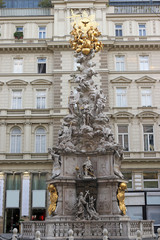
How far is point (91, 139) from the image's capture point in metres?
19.1

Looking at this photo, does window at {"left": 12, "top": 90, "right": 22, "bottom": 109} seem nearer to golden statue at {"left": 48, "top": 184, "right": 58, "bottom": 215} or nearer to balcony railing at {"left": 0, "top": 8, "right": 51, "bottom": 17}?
balcony railing at {"left": 0, "top": 8, "right": 51, "bottom": 17}

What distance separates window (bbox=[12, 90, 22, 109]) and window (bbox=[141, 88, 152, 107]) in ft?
41.5

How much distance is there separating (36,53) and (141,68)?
11.3 m

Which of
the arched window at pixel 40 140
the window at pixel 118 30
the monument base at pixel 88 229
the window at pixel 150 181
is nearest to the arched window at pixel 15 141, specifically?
the arched window at pixel 40 140

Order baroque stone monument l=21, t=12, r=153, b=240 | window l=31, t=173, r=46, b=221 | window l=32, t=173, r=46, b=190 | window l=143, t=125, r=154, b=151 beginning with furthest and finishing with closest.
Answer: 1. window l=143, t=125, r=154, b=151
2. window l=32, t=173, r=46, b=190
3. window l=31, t=173, r=46, b=221
4. baroque stone monument l=21, t=12, r=153, b=240

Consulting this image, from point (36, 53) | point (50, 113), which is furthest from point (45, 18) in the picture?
point (50, 113)

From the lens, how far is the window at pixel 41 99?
37.0 m

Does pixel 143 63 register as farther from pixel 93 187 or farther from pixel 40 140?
pixel 93 187

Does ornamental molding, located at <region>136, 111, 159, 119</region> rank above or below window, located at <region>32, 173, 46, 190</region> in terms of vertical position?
above

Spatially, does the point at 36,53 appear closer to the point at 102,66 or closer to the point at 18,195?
the point at 102,66

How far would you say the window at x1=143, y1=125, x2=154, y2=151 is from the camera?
35.4 meters

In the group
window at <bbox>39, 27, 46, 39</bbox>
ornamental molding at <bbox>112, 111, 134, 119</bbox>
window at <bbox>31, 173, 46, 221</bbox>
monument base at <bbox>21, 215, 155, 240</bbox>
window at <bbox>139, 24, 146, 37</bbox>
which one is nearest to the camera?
monument base at <bbox>21, 215, 155, 240</bbox>

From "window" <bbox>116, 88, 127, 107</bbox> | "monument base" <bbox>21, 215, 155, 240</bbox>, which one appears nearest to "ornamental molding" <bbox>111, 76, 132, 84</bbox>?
"window" <bbox>116, 88, 127, 107</bbox>

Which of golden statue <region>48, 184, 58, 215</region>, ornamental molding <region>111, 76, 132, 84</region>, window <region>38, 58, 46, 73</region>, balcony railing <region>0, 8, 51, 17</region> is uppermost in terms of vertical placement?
balcony railing <region>0, 8, 51, 17</region>
